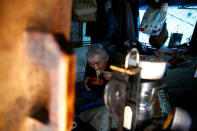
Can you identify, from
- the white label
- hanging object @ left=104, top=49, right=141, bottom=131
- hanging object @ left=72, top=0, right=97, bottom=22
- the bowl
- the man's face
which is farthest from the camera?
the man's face

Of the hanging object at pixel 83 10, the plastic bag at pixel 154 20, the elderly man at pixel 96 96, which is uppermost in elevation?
the plastic bag at pixel 154 20

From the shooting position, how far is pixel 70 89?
77 centimetres

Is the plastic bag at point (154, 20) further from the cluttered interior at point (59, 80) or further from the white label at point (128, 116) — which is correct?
the white label at point (128, 116)

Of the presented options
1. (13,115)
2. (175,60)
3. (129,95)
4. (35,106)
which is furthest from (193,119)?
(175,60)

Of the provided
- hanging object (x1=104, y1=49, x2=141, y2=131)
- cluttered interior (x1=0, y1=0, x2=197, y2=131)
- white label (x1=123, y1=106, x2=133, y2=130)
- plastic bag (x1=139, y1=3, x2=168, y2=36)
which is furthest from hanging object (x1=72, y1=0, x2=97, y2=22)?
plastic bag (x1=139, y1=3, x2=168, y2=36)

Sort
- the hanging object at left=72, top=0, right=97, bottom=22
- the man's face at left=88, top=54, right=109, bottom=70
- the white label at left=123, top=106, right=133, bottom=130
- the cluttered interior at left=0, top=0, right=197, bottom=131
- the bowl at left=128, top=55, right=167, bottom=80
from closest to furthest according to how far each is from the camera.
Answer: the cluttered interior at left=0, top=0, right=197, bottom=131 → the bowl at left=128, top=55, right=167, bottom=80 → the white label at left=123, top=106, right=133, bottom=130 → the hanging object at left=72, top=0, right=97, bottom=22 → the man's face at left=88, top=54, right=109, bottom=70

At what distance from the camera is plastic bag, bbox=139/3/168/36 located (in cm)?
480

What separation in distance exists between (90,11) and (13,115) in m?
1.82

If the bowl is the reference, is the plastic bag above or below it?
above

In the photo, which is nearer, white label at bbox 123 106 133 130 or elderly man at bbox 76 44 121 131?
white label at bbox 123 106 133 130

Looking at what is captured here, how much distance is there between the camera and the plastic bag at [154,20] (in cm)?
480

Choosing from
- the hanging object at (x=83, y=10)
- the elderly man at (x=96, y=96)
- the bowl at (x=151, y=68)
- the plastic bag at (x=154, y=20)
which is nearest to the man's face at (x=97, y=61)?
the elderly man at (x=96, y=96)

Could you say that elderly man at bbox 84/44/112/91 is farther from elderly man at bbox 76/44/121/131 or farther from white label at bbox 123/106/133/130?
white label at bbox 123/106/133/130

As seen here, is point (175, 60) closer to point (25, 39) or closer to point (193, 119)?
point (193, 119)
